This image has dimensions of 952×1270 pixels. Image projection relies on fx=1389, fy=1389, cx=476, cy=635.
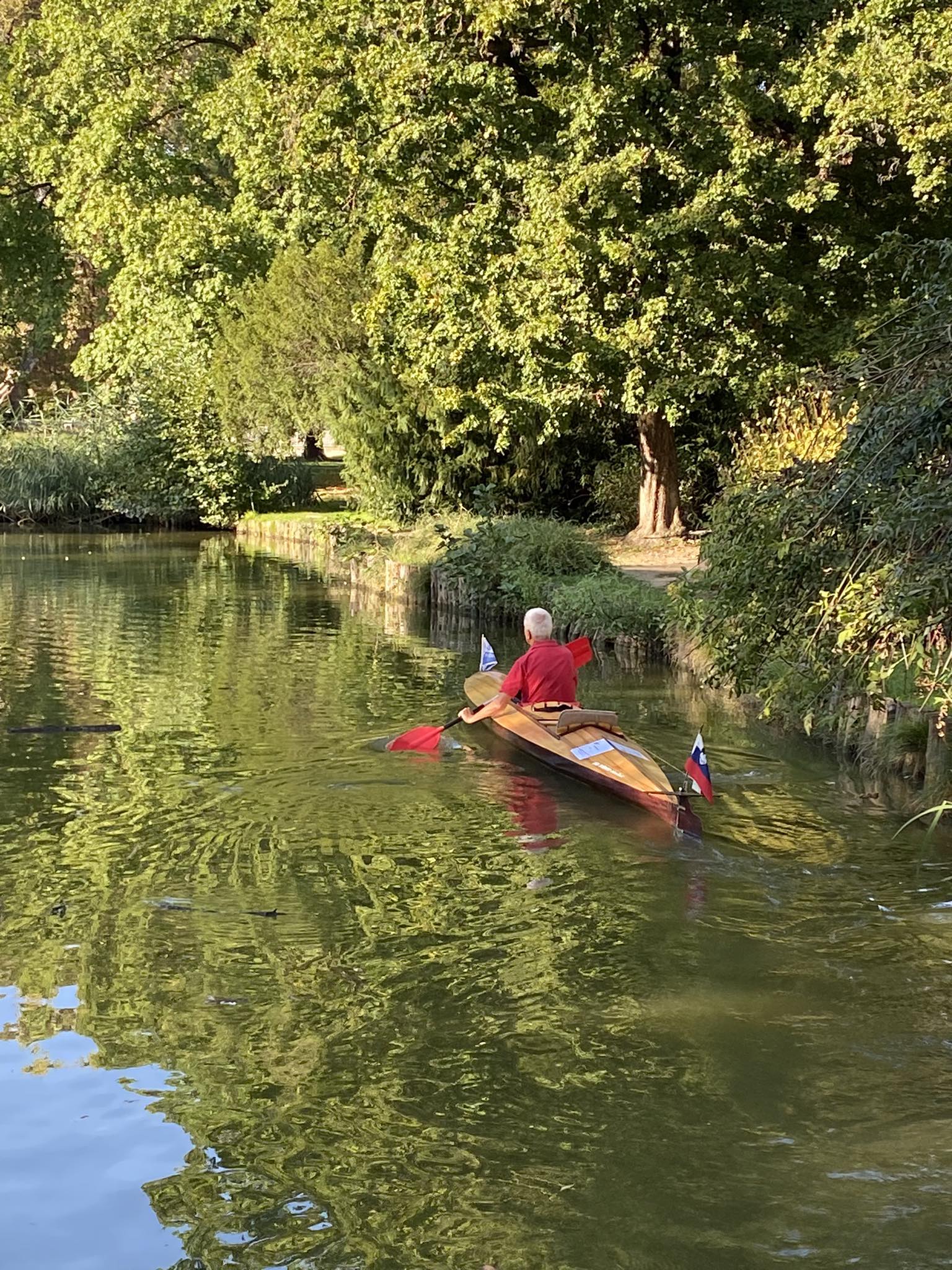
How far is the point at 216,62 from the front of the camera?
28.5 meters

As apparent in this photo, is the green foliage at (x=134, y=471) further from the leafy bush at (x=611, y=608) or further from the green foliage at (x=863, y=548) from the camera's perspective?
the green foliage at (x=863, y=548)

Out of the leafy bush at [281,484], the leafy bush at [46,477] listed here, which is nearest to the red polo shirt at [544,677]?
the leafy bush at [281,484]

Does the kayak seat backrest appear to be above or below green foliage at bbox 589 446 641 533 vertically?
below

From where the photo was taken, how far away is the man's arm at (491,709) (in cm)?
1045

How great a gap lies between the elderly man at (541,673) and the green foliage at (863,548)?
2.03 metres

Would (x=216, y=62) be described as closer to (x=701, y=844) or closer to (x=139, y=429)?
(x=139, y=429)

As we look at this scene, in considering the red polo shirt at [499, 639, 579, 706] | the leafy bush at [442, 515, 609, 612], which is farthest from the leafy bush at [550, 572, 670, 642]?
the red polo shirt at [499, 639, 579, 706]

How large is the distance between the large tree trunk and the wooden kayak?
1184 centimetres

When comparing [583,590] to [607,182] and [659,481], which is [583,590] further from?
[659,481]

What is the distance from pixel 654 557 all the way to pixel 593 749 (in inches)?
463

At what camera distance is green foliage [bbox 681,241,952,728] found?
694 cm

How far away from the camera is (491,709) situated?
10.5m

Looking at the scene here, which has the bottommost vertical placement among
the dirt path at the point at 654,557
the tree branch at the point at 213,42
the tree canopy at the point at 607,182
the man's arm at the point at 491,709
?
the man's arm at the point at 491,709

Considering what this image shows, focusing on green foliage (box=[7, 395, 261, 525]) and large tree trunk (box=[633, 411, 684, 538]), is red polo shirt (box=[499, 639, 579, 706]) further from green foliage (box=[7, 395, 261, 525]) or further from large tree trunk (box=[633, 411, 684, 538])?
green foliage (box=[7, 395, 261, 525])
